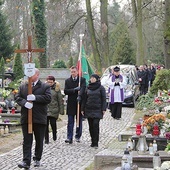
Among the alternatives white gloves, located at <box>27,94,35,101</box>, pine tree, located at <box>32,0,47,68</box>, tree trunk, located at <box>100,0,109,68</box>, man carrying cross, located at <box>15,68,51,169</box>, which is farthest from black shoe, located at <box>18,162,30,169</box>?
pine tree, located at <box>32,0,47,68</box>

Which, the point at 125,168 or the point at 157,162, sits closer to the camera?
the point at 125,168

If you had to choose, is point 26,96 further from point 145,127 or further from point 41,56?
point 41,56

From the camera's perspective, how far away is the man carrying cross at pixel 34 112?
30.7 feet

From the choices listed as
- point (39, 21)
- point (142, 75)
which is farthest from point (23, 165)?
point (39, 21)

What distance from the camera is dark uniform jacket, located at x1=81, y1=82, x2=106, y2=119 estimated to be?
1229 cm

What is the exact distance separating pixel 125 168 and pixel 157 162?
75 cm

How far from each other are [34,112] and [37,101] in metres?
0.21

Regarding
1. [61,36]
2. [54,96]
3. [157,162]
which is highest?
[61,36]

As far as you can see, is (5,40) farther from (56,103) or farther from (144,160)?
(144,160)

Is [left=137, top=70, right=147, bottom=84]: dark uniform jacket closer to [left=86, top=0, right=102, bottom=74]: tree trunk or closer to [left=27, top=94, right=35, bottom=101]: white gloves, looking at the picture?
[left=86, top=0, right=102, bottom=74]: tree trunk

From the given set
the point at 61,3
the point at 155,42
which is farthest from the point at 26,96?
the point at 155,42

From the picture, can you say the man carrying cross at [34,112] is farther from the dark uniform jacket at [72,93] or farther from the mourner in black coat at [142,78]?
the mourner in black coat at [142,78]

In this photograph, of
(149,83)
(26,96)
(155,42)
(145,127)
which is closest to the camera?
(26,96)

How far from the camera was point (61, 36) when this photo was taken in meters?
33.8
